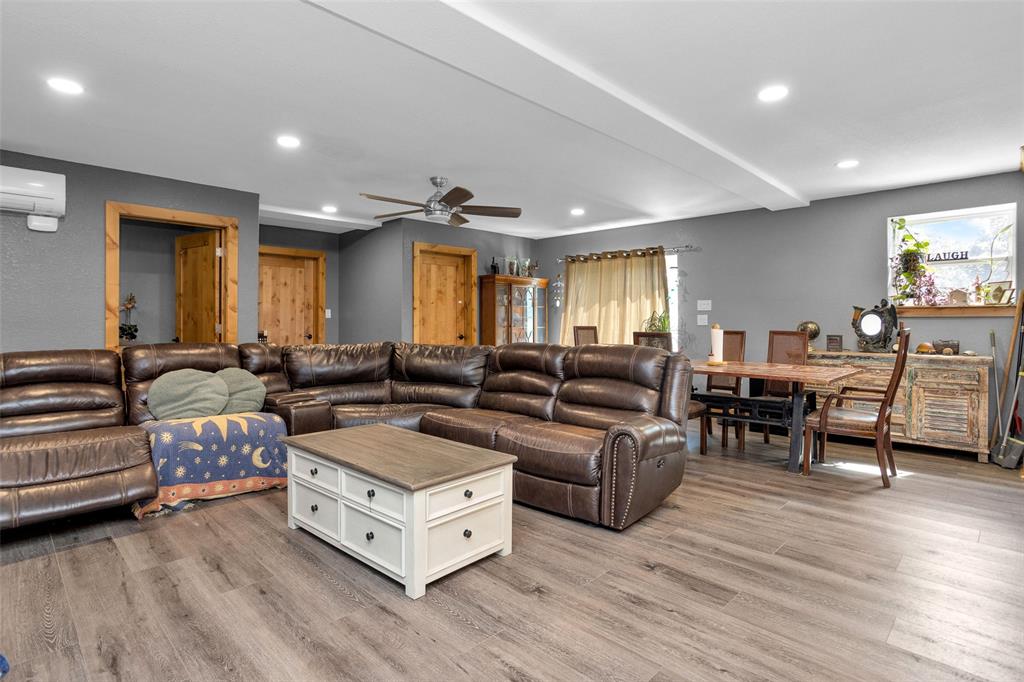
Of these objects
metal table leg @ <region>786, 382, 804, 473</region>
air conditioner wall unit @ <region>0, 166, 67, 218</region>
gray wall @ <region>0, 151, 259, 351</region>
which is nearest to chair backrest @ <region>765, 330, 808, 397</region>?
metal table leg @ <region>786, 382, 804, 473</region>

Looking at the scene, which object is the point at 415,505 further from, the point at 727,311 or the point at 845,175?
the point at 727,311

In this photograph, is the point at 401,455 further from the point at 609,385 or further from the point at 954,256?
the point at 954,256

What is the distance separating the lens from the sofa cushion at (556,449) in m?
2.97

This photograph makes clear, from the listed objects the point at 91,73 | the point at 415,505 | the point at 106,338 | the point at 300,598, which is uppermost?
the point at 91,73

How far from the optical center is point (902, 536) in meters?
2.87

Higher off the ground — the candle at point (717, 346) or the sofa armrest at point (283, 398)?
the candle at point (717, 346)

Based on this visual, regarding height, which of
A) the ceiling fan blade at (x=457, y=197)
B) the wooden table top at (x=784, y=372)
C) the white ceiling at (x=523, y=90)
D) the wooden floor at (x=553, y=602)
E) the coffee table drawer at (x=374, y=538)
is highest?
the white ceiling at (x=523, y=90)

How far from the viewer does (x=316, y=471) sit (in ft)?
9.20

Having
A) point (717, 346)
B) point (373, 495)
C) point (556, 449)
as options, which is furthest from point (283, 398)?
point (717, 346)

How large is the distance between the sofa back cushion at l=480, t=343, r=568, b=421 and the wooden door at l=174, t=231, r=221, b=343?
2.92 meters

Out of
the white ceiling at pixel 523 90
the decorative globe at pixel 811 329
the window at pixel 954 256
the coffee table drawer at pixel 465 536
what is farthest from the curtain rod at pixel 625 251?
the coffee table drawer at pixel 465 536

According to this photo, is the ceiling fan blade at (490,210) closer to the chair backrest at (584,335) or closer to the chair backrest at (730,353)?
the chair backrest at (730,353)

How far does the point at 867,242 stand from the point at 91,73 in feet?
21.0

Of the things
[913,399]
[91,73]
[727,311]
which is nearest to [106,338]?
[91,73]
